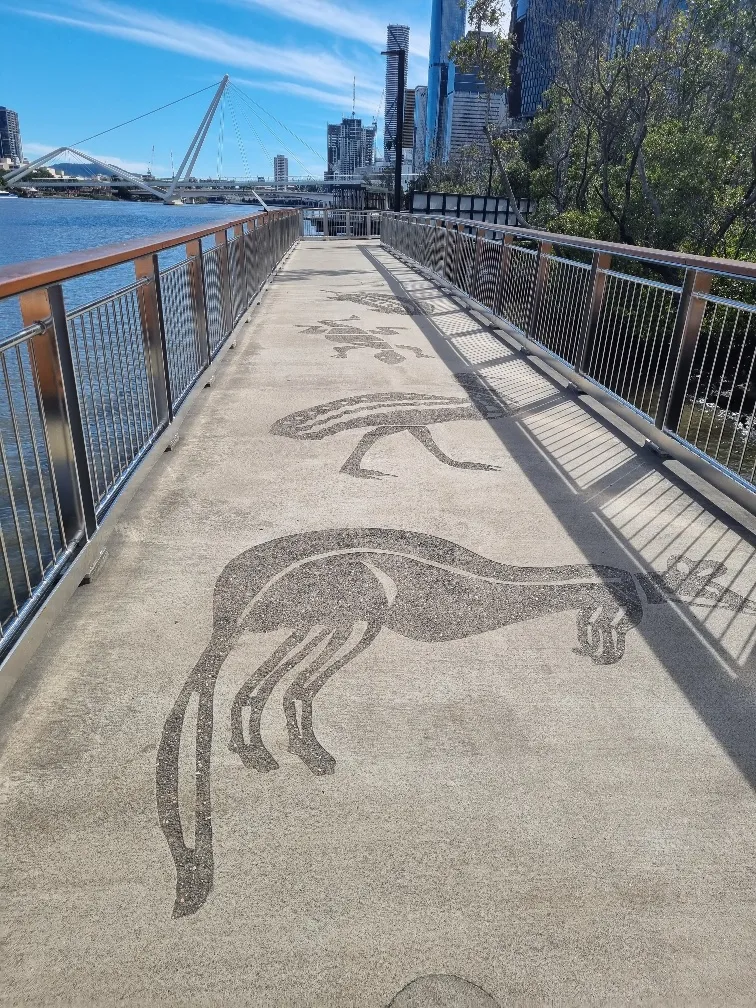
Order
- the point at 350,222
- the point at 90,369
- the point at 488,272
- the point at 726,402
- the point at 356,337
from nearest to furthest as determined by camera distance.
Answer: the point at 90,369 → the point at 356,337 → the point at 726,402 → the point at 488,272 → the point at 350,222

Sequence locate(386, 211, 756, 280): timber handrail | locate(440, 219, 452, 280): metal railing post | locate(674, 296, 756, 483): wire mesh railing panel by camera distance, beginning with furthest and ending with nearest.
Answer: locate(440, 219, 452, 280): metal railing post < locate(674, 296, 756, 483): wire mesh railing panel < locate(386, 211, 756, 280): timber handrail

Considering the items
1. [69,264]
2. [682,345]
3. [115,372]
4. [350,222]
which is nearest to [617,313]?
[682,345]

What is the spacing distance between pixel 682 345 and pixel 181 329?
11.6ft

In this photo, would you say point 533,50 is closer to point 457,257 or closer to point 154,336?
point 457,257

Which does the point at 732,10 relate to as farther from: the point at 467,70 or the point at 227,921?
the point at 227,921

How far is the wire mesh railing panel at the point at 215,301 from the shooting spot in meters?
6.23

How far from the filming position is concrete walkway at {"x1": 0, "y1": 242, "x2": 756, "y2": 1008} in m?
1.55

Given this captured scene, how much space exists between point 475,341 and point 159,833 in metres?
7.28

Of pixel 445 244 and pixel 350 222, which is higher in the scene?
pixel 445 244

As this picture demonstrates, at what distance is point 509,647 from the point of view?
2578 millimetres

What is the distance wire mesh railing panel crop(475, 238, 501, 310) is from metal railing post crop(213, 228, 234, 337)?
353cm

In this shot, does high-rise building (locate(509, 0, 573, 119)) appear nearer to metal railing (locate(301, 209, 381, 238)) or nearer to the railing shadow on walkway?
Answer: metal railing (locate(301, 209, 381, 238))

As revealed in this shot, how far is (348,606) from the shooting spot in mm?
2797

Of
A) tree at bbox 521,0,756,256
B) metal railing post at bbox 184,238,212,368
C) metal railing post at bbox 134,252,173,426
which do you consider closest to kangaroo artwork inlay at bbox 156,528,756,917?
metal railing post at bbox 134,252,173,426
